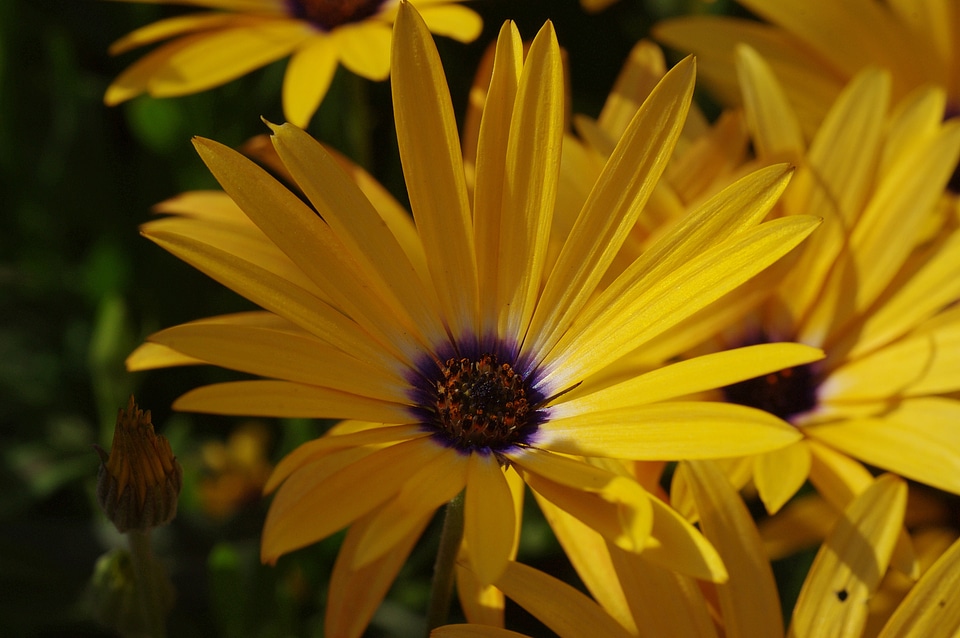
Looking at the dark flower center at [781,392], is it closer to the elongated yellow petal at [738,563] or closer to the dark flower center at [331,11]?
the elongated yellow petal at [738,563]

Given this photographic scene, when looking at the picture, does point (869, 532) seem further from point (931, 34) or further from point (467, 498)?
point (931, 34)

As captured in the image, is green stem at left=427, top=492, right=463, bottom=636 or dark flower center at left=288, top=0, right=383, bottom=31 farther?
dark flower center at left=288, top=0, right=383, bottom=31

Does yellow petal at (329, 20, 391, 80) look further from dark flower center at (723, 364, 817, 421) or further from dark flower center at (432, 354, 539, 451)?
dark flower center at (723, 364, 817, 421)

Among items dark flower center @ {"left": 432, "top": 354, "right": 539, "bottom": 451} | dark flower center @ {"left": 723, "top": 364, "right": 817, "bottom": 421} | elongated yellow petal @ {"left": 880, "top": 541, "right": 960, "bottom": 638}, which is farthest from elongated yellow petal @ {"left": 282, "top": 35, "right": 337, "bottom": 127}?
elongated yellow petal @ {"left": 880, "top": 541, "right": 960, "bottom": 638}

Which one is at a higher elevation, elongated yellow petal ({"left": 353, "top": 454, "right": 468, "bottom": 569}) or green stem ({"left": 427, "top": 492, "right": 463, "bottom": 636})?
elongated yellow petal ({"left": 353, "top": 454, "right": 468, "bottom": 569})

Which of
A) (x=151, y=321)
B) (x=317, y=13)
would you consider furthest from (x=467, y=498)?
(x=151, y=321)

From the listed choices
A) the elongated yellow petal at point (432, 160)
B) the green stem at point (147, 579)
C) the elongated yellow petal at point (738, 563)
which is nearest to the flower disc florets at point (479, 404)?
the elongated yellow petal at point (432, 160)
